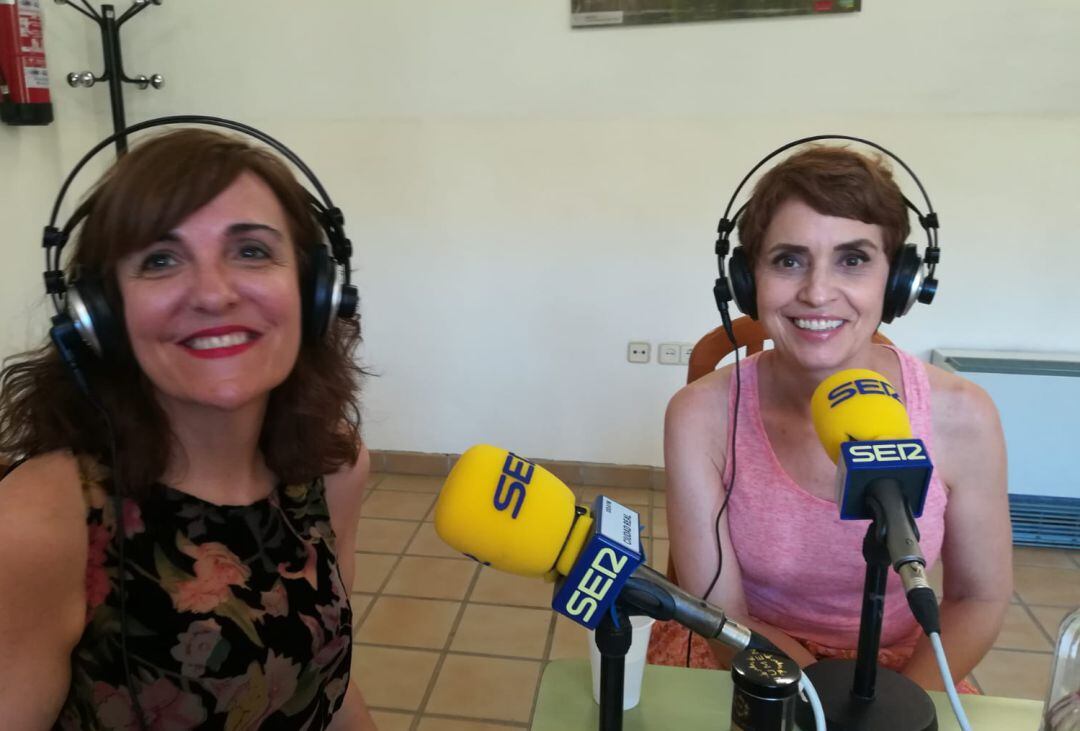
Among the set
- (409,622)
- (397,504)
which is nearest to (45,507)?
(409,622)

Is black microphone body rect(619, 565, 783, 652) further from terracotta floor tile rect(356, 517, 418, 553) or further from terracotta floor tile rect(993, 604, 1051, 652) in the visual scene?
terracotta floor tile rect(356, 517, 418, 553)

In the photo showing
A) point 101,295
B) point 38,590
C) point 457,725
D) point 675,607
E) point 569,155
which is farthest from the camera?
point 569,155

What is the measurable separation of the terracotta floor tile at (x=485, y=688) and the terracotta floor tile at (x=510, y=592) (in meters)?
0.28

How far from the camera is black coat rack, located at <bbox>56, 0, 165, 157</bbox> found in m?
2.86

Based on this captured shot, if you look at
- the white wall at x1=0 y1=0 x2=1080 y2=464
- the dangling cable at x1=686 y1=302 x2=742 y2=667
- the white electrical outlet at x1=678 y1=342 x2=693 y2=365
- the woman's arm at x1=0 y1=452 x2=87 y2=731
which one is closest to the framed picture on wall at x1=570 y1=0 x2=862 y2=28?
the white wall at x1=0 y1=0 x2=1080 y2=464

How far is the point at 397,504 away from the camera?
303 cm

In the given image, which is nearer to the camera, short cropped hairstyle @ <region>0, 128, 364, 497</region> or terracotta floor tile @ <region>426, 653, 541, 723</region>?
short cropped hairstyle @ <region>0, 128, 364, 497</region>

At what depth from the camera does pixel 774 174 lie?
121 cm

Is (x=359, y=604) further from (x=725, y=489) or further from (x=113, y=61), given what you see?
(x=113, y=61)

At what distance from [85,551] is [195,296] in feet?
0.98

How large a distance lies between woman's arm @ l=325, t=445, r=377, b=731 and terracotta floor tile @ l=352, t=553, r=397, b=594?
4.17ft

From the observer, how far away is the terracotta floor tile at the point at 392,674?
1957mm

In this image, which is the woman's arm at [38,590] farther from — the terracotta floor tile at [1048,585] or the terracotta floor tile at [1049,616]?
the terracotta floor tile at [1048,585]

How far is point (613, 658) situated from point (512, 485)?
0.17 meters
